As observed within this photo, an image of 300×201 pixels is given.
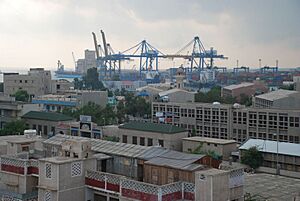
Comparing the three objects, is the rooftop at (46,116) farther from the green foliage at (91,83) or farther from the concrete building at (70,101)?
the green foliage at (91,83)

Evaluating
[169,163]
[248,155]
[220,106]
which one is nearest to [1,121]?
[220,106]

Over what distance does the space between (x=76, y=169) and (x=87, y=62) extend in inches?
5175

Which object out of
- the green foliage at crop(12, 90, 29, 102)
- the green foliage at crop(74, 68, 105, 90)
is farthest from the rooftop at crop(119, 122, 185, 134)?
the green foliage at crop(74, 68, 105, 90)

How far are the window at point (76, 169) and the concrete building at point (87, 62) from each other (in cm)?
12608

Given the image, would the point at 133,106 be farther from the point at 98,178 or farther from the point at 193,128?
the point at 98,178

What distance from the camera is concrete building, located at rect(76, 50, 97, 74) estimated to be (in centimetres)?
13550

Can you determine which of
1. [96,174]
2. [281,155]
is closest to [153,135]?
[281,155]

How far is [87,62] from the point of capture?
139 meters

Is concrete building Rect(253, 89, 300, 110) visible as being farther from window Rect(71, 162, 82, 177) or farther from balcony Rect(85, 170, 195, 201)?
balcony Rect(85, 170, 195, 201)

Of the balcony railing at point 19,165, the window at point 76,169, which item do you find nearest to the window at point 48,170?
the window at point 76,169

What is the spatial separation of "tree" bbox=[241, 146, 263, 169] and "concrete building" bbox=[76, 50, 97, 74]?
11971 centimetres

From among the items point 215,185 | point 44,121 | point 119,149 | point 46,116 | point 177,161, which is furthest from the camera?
point 46,116

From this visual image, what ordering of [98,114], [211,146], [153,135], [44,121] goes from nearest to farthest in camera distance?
[211,146] < [153,135] < [44,121] < [98,114]

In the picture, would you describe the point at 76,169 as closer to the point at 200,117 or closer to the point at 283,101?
the point at 200,117
